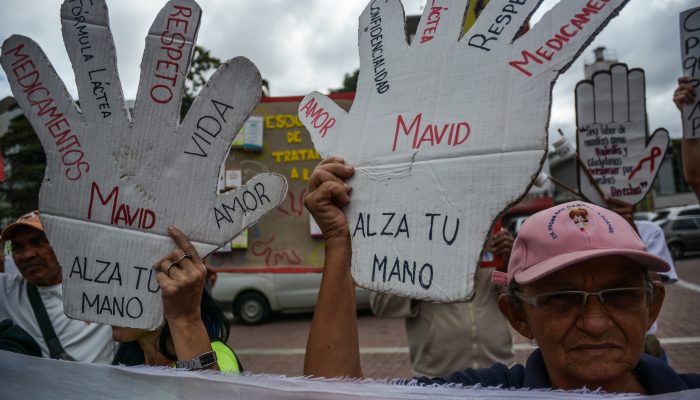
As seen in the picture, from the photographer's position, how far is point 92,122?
4.24 feet

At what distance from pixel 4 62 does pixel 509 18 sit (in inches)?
51.8

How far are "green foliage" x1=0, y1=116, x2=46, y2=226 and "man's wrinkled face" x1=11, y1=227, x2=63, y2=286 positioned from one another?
395cm

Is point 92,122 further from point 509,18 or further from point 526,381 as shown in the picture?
point 526,381

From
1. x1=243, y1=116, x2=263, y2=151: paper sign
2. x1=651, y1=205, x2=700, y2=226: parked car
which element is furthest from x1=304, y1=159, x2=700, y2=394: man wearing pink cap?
x1=651, y1=205, x2=700, y2=226: parked car

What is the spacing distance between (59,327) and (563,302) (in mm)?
2050

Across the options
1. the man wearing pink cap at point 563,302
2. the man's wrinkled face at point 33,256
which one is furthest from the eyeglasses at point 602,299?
the man's wrinkled face at point 33,256

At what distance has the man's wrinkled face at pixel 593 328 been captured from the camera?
3.31ft

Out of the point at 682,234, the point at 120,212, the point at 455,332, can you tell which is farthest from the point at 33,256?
the point at 682,234

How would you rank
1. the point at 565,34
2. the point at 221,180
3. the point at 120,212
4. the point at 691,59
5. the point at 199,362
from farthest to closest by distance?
1. the point at 221,180
2. the point at 691,59
3. the point at 120,212
4. the point at 199,362
5. the point at 565,34

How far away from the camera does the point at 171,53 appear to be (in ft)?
4.03

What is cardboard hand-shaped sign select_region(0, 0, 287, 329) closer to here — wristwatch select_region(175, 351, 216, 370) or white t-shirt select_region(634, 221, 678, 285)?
wristwatch select_region(175, 351, 216, 370)

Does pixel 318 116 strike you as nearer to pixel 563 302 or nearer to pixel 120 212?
pixel 120 212

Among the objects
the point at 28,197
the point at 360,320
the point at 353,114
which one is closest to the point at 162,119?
the point at 353,114

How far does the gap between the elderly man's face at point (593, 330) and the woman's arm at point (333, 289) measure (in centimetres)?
44
